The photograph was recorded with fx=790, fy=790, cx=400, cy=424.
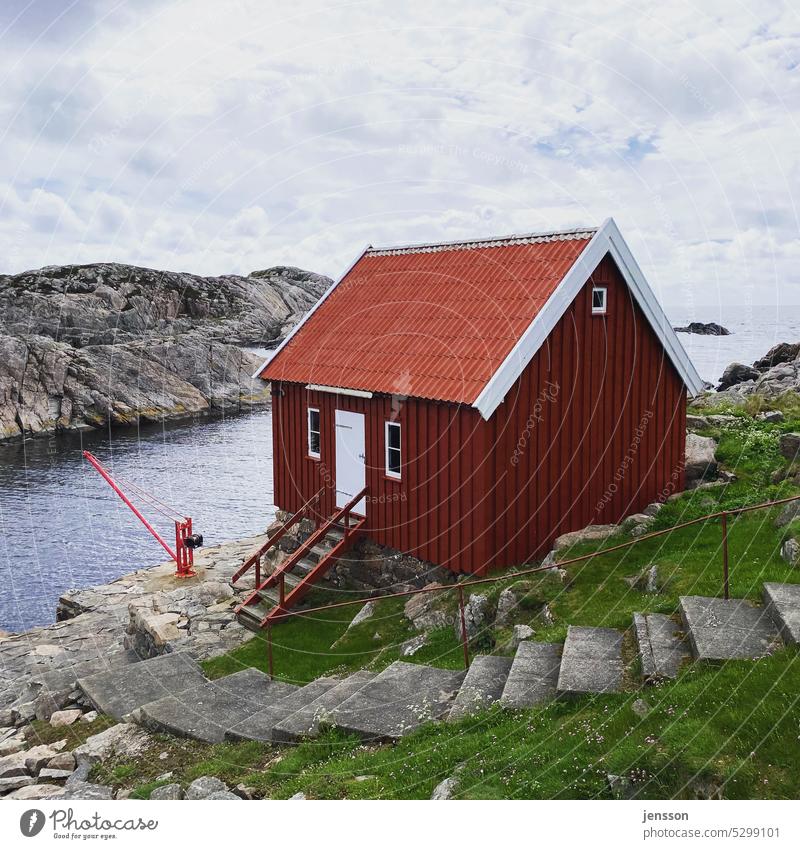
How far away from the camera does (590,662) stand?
9.18m

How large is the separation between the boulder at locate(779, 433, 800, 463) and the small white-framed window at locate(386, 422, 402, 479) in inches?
317

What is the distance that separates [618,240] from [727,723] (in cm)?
1063

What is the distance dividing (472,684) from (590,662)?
1555 mm

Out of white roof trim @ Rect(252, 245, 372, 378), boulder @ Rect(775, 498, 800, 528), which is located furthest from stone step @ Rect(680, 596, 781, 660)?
white roof trim @ Rect(252, 245, 372, 378)

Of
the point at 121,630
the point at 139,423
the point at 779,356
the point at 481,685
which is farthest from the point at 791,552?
the point at 139,423

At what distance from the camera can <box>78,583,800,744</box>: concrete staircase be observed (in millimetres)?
8594

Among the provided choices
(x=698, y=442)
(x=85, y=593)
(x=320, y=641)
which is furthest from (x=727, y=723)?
(x=85, y=593)

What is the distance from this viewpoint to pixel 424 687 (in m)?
10.5

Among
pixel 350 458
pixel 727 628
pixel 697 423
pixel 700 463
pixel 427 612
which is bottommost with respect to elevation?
pixel 427 612

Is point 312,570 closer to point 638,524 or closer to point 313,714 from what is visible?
point 313,714

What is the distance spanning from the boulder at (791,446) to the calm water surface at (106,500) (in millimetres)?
19536

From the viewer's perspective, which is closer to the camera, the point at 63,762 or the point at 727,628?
the point at 727,628

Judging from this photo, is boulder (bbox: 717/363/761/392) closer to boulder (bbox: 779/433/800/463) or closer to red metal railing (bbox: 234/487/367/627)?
boulder (bbox: 779/433/800/463)

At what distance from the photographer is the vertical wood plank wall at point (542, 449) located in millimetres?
14719
